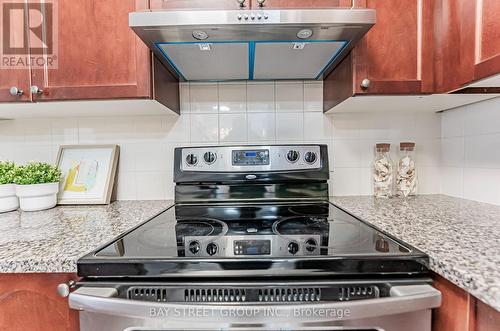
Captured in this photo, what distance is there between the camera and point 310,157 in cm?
115

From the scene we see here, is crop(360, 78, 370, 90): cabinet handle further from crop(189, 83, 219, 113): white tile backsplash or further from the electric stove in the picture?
crop(189, 83, 219, 113): white tile backsplash

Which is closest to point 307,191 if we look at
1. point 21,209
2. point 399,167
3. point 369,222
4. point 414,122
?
point 369,222

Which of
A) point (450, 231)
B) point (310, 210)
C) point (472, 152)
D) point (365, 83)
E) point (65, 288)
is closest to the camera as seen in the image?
point (65, 288)

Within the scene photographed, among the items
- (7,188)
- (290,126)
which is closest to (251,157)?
(290,126)

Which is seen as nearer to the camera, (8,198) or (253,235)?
(253,235)

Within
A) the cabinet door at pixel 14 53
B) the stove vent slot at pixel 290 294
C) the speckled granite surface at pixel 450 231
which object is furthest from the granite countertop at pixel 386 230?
the cabinet door at pixel 14 53

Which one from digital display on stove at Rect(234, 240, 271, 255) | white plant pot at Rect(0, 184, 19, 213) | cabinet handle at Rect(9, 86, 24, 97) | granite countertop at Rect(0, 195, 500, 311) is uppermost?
cabinet handle at Rect(9, 86, 24, 97)

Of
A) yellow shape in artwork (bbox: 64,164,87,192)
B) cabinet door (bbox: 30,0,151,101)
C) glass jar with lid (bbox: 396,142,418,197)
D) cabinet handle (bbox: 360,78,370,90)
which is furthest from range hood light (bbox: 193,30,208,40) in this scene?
glass jar with lid (bbox: 396,142,418,197)

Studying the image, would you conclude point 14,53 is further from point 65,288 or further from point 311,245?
point 311,245

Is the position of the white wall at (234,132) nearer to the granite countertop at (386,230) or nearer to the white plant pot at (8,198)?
the granite countertop at (386,230)

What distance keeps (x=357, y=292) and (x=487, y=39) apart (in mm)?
765

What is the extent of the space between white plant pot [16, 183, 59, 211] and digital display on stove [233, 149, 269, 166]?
30.3 inches

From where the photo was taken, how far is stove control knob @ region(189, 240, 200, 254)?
2.11ft

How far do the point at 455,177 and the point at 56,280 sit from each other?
1514 millimetres
